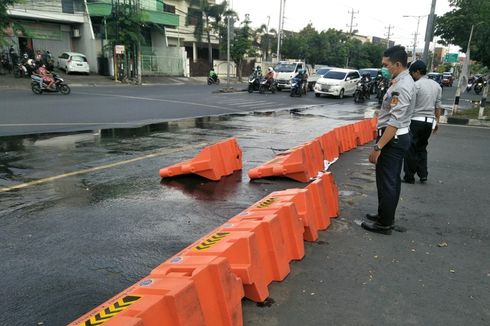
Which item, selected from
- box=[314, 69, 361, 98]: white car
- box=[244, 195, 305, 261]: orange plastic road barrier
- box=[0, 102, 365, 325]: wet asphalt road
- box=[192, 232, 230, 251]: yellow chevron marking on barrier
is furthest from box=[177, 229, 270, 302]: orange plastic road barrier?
box=[314, 69, 361, 98]: white car

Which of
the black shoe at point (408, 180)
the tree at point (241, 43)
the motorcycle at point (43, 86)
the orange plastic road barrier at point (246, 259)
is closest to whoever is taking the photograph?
the orange plastic road barrier at point (246, 259)

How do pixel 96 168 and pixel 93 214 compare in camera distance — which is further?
pixel 96 168

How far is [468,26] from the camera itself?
26656 mm

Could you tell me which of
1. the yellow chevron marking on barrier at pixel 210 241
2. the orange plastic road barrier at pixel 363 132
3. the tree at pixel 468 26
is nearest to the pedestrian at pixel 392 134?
the yellow chevron marking on barrier at pixel 210 241

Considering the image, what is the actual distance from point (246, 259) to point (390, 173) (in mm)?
2158

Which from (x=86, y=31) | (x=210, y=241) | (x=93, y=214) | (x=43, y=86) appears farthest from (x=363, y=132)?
(x=86, y=31)

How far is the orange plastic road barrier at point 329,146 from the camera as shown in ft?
25.7

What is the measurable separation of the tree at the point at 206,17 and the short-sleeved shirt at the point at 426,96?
130 feet

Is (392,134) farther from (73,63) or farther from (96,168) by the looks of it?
(73,63)

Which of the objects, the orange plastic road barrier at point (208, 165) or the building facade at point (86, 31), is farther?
the building facade at point (86, 31)

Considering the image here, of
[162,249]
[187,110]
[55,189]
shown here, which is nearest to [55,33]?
[187,110]

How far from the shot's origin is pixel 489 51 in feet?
62.6

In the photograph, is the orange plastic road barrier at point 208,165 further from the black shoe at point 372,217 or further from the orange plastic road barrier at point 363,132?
the orange plastic road barrier at point 363,132

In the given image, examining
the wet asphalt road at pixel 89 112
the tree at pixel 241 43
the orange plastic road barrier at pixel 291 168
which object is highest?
the tree at pixel 241 43
